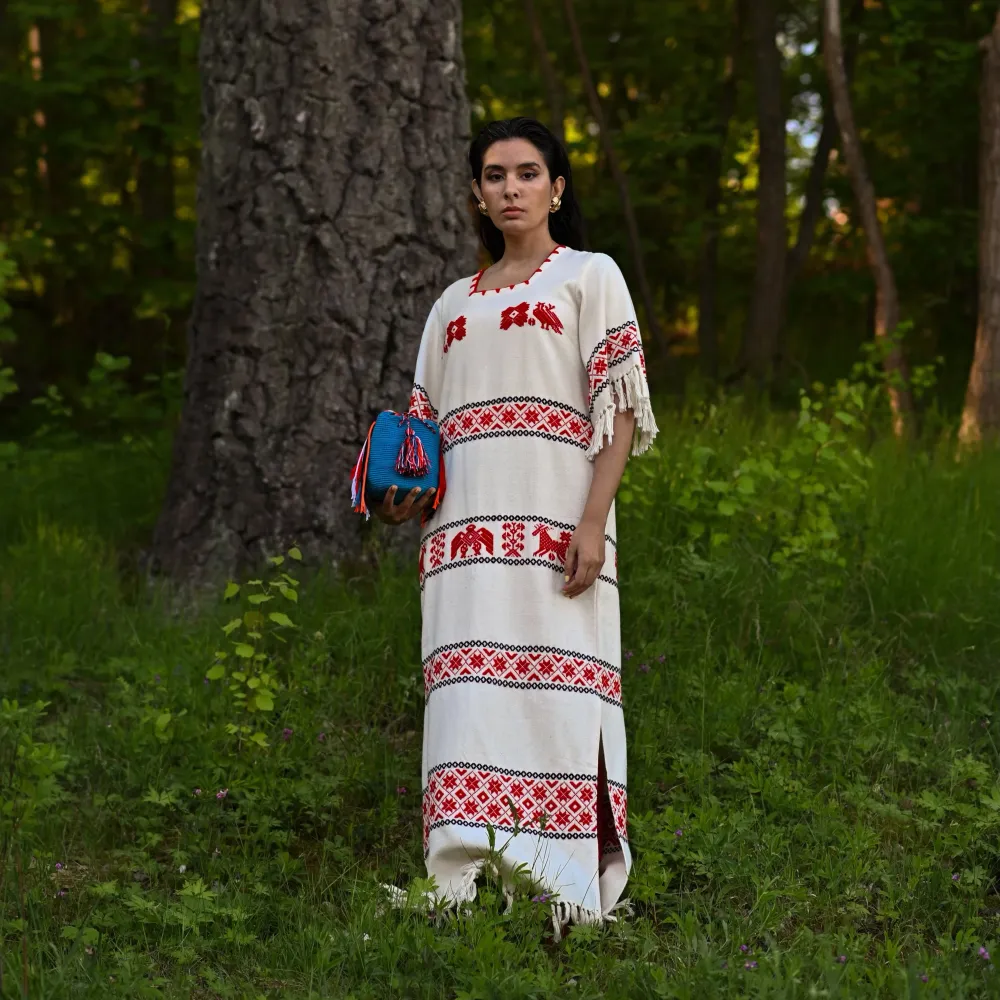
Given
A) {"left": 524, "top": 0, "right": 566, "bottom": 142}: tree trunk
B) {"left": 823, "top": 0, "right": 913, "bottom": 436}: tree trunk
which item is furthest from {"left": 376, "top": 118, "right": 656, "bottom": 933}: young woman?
{"left": 524, "top": 0, "right": 566, "bottom": 142}: tree trunk

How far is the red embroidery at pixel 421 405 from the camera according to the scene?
3779 mm

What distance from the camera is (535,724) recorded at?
3521 millimetres

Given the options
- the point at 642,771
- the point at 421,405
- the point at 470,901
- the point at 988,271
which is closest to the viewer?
the point at 470,901

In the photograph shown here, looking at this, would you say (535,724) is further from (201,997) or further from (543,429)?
(201,997)

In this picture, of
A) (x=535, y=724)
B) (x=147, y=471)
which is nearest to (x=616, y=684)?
(x=535, y=724)

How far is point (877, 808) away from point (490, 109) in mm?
8840

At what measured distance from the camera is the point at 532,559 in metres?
3.54

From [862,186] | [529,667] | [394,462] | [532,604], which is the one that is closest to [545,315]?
[394,462]

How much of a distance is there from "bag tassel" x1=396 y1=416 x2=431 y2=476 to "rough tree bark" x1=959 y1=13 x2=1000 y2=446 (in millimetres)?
5185

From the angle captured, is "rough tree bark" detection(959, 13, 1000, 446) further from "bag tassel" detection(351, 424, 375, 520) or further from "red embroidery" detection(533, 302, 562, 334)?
"bag tassel" detection(351, 424, 375, 520)

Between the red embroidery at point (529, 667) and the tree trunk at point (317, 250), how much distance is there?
74.0 inches

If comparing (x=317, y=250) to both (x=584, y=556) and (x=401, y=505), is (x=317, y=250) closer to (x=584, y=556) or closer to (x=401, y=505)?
(x=401, y=505)

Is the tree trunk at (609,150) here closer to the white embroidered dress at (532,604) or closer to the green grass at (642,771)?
the green grass at (642,771)

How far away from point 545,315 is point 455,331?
0.90 feet
